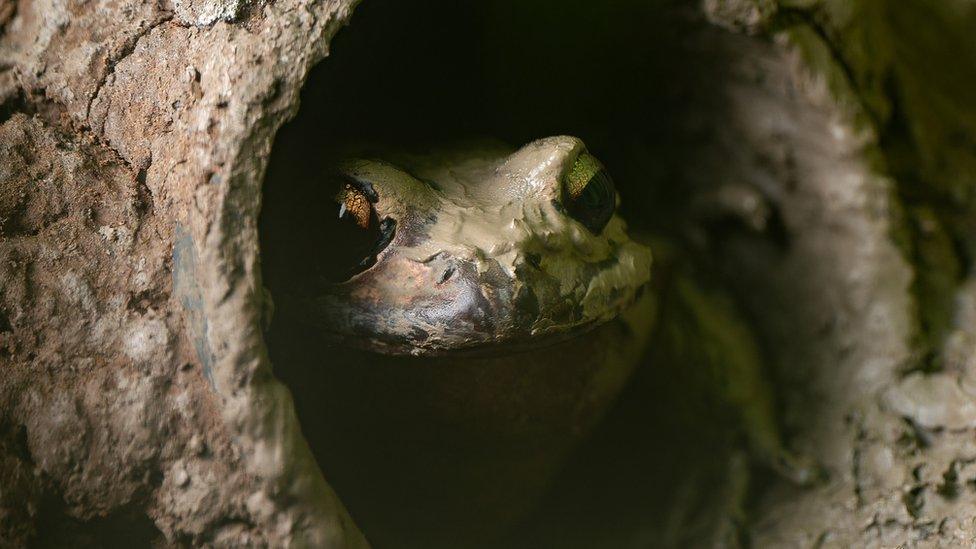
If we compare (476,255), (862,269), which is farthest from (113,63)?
(862,269)

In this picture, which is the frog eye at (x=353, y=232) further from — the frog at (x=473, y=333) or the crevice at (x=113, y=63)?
the crevice at (x=113, y=63)

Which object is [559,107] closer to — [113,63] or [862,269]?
[862,269]

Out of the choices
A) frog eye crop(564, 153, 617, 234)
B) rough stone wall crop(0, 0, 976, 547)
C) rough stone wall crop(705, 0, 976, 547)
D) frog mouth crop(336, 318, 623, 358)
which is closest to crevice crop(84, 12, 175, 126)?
rough stone wall crop(0, 0, 976, 547)

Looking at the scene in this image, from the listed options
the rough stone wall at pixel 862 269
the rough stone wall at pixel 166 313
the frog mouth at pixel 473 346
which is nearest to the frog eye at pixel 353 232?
the frog mouth at pixel 473 346

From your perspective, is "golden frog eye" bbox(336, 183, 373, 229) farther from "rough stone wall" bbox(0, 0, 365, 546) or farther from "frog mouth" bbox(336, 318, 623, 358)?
"rough stone wall" bbox(0, 0, 365, 546)

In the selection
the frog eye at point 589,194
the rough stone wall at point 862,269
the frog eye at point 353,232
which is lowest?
the rough stone wall at point 862,269

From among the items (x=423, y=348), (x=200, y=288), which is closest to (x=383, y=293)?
(x=423, y=348)
